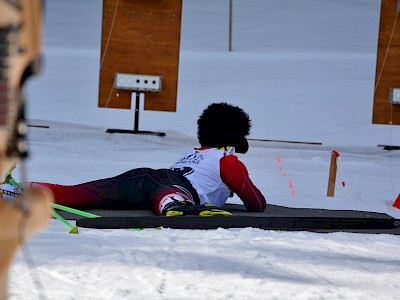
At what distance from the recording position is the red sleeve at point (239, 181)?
364cm

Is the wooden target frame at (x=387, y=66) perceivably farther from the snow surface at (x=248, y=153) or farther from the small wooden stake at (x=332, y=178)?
the small wooden stake at (x=332, y=178)

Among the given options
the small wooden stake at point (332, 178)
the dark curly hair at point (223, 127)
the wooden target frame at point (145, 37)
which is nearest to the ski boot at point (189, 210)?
the dark curly hair at point (223, 127)

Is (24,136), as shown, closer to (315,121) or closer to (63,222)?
(63,222)

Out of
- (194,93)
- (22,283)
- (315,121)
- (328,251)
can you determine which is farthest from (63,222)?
(194,93)

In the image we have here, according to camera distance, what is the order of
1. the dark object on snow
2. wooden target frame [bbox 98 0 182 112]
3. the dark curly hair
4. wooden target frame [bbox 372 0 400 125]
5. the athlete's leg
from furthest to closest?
wooden target frame [bbox 372 0 400 125] → wooden target frame [bbox 98 0 182 112] → the dark curly hair → the athlete's leg → the dark object on snow

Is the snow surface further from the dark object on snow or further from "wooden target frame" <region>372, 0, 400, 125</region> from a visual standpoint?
"wooden target frame" <region>372, 0, 400, 125</region>

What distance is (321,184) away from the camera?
5.51m

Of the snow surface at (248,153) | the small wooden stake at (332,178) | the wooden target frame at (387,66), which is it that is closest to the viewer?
the snow surface at (248,153)

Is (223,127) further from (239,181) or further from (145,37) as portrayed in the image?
(145,37)

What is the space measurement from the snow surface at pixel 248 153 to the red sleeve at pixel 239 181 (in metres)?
0.52

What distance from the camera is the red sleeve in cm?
364

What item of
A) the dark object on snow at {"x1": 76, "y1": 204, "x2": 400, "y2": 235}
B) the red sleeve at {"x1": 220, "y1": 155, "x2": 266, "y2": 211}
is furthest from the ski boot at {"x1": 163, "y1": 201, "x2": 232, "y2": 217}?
the red sleeve at {"x1": 220, "y1": 155, "x2": 266, "y2": 211}

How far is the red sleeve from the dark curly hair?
4.8 inches

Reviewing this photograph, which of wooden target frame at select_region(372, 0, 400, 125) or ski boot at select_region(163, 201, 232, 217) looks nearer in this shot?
ski boot at select_region(163, 201, 232, 217)
